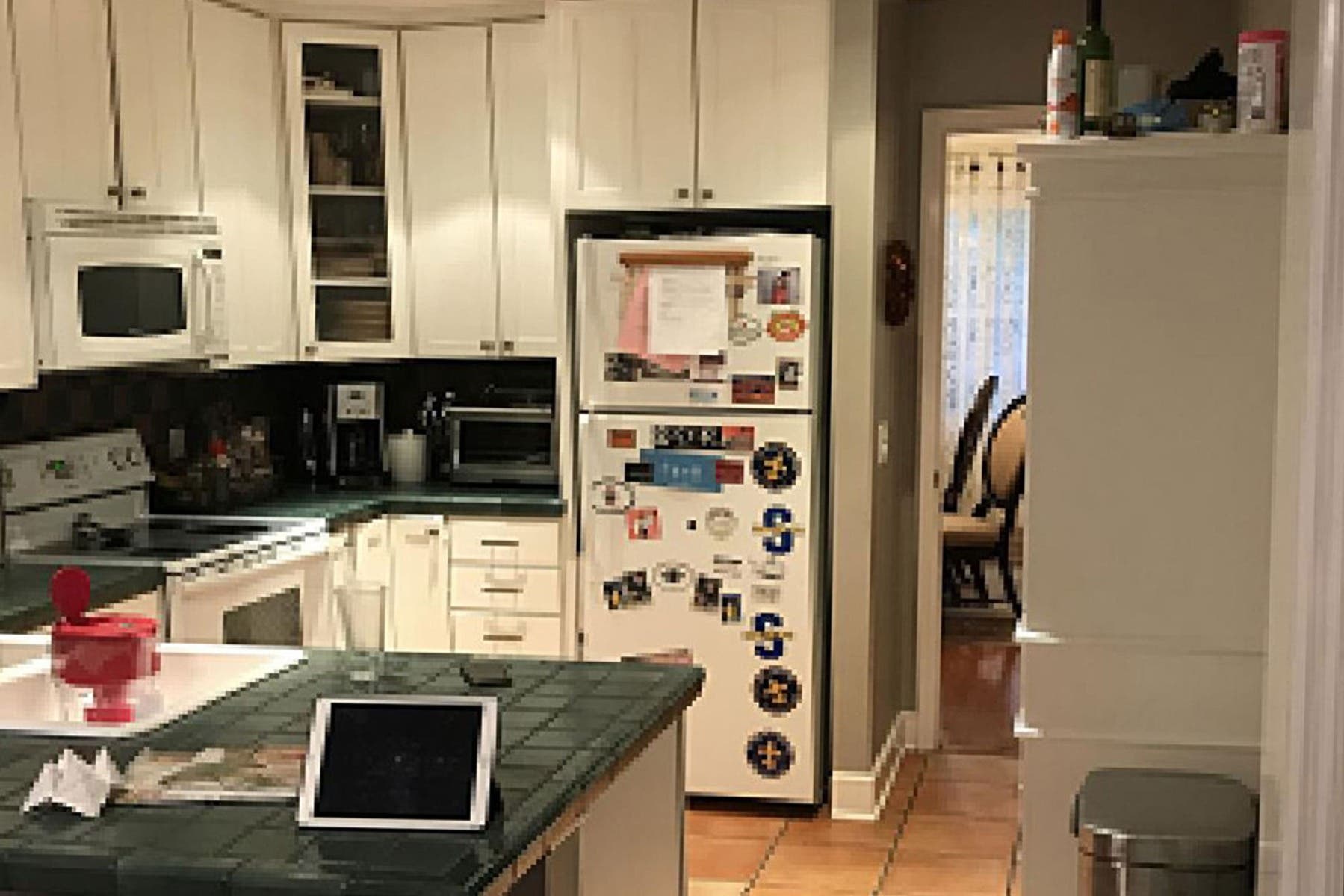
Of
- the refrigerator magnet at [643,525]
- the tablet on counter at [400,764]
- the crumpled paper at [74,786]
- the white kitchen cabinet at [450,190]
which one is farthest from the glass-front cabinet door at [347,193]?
the tablet on counter at [400,764]

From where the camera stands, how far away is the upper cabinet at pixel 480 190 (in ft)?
16.5

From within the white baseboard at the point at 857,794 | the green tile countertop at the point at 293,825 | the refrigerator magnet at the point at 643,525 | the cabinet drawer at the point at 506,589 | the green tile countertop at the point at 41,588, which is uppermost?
the refrigerator magnet at the point at 643,525

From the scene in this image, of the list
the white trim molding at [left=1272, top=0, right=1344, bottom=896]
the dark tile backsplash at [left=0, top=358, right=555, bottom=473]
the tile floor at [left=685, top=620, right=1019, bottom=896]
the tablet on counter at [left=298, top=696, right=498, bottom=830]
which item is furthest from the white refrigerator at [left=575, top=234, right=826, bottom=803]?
the white trim molding at [left=1272, top=0, right=1344, bottom=896]

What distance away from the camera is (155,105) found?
430 centimetres

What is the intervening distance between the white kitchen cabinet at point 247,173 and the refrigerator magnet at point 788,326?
1.76m

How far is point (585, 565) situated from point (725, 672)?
Result: 578 mm

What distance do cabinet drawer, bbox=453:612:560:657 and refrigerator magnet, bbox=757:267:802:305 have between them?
4.39 feet

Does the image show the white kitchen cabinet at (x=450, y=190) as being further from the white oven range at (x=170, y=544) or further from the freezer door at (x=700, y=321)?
the white oven range at (x=170, y=544)

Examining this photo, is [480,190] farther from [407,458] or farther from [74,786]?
[74,786]

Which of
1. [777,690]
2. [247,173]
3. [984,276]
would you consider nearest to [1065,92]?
[777,690]

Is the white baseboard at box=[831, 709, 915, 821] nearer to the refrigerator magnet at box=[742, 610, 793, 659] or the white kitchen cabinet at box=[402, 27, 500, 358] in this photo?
the refrigerator magnet at box=[742, 610, 793, 659]

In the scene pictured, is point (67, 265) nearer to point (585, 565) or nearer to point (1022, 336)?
point (585, 565)

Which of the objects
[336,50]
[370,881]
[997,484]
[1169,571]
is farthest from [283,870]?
[997,484]

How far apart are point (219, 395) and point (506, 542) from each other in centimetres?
123
